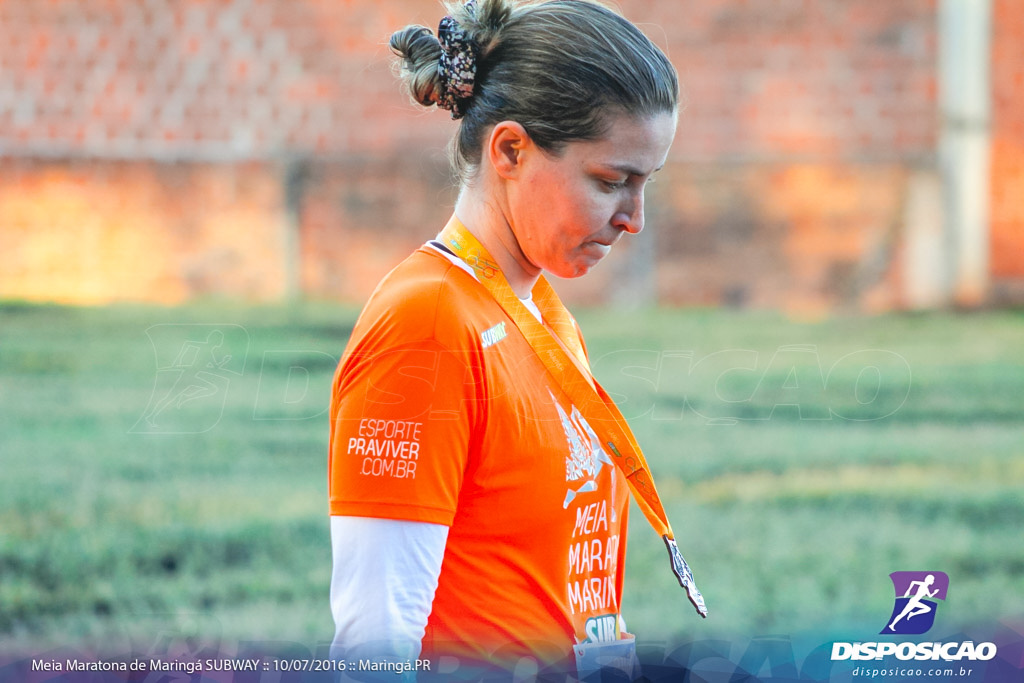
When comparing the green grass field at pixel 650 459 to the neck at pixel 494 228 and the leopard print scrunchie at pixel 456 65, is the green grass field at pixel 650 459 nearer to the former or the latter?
the neck at pixel 494 228

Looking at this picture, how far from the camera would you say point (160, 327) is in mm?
7973

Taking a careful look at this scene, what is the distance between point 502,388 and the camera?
1.51 m

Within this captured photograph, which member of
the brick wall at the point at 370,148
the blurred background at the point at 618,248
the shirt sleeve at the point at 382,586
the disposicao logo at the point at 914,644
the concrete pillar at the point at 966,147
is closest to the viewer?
the shirt sleeve at the point at 382,586

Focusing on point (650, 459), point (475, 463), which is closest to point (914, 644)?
point (475, 463)

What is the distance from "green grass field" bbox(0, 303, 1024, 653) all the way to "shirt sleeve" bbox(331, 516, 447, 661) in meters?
1.96

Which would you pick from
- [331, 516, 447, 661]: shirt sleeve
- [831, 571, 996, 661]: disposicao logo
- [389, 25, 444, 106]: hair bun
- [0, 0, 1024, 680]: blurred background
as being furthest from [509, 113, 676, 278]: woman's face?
A: [0, 0, 1024, 680]: blurred background

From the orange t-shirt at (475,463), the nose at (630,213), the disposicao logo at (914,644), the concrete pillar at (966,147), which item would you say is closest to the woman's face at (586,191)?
the nose at (630,213)

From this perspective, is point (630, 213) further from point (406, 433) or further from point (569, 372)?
point (406, 433)

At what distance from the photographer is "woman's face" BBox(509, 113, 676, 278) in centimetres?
161

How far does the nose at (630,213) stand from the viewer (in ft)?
5.48

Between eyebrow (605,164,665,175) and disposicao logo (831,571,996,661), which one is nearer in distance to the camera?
eyebrow (605,164,665,175)

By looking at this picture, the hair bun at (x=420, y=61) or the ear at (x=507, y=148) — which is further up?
the hair bun at (x=420, y=61)

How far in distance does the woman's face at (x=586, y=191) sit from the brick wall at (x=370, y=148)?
26.0ft

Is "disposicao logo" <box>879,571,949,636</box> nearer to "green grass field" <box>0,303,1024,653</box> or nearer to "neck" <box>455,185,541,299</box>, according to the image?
"green grass field" <box>0,303,1024,653</box>
